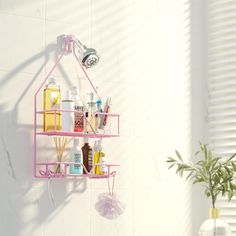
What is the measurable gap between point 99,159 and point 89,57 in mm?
393

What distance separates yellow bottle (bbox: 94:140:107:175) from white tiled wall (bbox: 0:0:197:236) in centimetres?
10

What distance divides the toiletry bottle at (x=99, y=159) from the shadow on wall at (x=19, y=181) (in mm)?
184

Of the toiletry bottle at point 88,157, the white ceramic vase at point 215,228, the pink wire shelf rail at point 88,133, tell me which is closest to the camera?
the pink wire shelf rail at point 88,133

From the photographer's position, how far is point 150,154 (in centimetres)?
259

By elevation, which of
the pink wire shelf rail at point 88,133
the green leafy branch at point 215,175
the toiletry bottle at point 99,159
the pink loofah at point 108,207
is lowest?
the pink loofah at point 108,207

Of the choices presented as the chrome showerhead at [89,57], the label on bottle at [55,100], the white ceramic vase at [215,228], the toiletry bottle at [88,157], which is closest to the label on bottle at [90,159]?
the toiletry bottle at [88,157]

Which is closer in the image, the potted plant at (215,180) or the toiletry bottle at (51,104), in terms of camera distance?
the toiletry bottle at (51,104)

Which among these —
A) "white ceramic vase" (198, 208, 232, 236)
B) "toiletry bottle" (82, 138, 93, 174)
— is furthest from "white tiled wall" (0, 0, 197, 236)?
"white ceramic vase" (198, 208, 232, 236)

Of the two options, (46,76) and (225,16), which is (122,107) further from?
(225,16)

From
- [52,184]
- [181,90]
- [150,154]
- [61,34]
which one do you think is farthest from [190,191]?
[61,34]

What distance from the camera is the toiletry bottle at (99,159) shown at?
2289 mm

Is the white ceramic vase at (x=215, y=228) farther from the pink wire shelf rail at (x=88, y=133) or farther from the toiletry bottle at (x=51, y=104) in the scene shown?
the toiletry bottle at (x=51, y=104)

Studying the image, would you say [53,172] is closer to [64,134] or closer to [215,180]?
[64,134]

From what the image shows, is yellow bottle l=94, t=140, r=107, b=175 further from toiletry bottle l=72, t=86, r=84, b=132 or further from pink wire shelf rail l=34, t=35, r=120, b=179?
toiletry bottle l=72, t=86, r=84, b=132
